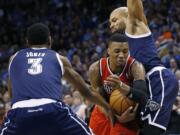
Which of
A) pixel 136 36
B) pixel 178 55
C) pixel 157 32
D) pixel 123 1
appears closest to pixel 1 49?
pixel 123 1

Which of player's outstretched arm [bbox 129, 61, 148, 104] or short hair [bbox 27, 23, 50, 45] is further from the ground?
short hair [bbox 27, 23, 50, 45]

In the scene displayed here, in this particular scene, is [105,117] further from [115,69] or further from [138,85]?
[138,85]

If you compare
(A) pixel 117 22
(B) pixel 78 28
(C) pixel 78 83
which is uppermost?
(A) pixel 117 22

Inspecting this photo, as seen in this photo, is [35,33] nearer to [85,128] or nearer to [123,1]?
[85,128]

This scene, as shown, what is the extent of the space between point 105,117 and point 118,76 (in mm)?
549

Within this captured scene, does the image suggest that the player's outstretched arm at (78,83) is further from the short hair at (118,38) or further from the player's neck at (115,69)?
the short hair at (118,38)

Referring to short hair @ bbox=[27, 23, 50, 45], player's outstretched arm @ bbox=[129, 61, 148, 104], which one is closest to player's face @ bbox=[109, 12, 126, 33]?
player's outstretched arm @ bbox=[129, 61, 148, 104]

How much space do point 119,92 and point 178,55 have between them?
6390 millimetres

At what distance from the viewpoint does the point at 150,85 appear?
5531 mm

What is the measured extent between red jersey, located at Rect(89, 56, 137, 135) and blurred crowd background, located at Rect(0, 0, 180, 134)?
Result: 3551 mm

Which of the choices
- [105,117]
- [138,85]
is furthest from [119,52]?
[105,117]

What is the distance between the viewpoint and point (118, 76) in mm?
5516

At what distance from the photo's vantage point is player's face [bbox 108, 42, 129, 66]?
548 cm

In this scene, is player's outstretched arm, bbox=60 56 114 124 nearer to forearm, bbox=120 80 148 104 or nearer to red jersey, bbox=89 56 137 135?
forearm, bbox=120 80 148 104
